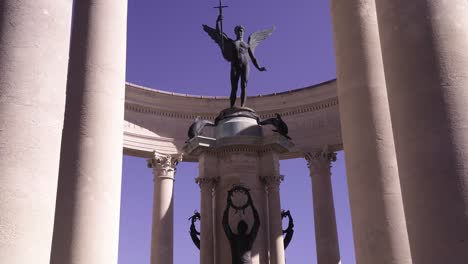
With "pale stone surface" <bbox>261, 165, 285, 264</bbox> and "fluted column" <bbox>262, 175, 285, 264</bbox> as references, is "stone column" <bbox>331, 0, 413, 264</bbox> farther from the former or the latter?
"fluted column" <bbox>262, 175, 285, 264</bbox>

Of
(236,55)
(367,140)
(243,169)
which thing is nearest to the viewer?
(367,140)

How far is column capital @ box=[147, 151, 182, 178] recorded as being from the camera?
122 m

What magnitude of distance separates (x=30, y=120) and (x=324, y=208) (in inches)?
3759

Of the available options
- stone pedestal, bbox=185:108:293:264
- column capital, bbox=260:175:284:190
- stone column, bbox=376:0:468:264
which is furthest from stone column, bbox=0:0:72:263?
column capital, bbox=260:175:284:190

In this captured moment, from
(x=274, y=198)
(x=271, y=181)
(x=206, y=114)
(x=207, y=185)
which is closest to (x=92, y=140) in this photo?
(x=207, y=185)

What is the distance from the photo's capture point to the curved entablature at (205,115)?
123375mm

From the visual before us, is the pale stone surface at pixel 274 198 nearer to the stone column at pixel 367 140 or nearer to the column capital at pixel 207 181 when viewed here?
the column capital at pixel 207 181

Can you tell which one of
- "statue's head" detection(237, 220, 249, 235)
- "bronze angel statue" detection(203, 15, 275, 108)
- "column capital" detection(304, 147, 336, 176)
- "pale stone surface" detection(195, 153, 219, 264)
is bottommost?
"statue's head" detection(237, 220, 249, 235)

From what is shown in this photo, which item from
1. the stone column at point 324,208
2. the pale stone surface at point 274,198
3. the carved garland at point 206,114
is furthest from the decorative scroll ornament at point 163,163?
the pale stone surface at point 274,198

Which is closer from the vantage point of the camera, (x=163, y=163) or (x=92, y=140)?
(x=92, y=140)

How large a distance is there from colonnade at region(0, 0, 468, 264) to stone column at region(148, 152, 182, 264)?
234ft

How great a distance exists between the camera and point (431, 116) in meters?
31.5

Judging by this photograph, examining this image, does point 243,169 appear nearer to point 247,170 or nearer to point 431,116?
point 247,170

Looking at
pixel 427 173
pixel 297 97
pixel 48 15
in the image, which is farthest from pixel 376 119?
pixel 297 97
